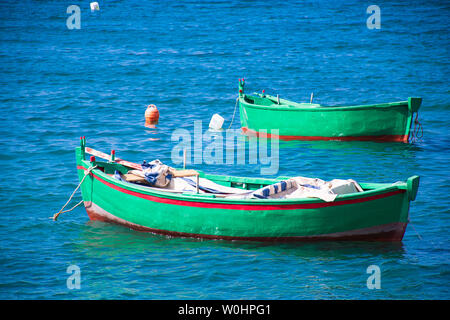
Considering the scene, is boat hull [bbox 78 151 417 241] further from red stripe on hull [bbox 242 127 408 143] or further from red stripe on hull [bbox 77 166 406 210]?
red stripe on hull [bbox 242 127 408 143]

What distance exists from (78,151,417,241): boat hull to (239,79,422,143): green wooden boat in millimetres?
7876

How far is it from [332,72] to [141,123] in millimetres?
12409

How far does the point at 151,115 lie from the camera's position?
24.2 meters

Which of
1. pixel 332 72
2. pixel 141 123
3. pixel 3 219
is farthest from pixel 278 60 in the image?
pixel 3 219

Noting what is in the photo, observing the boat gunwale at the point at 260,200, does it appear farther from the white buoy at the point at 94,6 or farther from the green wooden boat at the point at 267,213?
the white buoy at the point at 94,6

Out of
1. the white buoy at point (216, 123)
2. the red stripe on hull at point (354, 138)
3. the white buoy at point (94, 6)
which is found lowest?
the red stripe on hull at point (354, 138)

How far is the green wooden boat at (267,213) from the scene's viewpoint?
12.4 metres

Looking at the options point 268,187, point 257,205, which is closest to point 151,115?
point 268,187

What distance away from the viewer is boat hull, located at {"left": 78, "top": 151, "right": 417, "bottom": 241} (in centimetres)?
1245

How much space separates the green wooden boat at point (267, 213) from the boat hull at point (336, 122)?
7465 millimetres

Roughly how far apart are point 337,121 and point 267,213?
8.98 meters

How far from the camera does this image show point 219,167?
63.7ft

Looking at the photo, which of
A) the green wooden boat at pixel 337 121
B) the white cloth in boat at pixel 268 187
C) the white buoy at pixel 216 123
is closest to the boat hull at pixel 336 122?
the green wooden boat at pixel 337 121

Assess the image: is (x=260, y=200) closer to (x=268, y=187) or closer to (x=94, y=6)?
(x=268, y=187)
